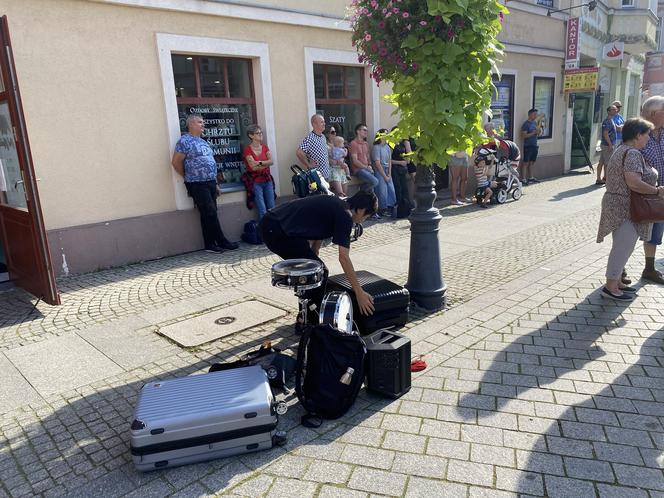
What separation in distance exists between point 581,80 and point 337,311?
1530 cm

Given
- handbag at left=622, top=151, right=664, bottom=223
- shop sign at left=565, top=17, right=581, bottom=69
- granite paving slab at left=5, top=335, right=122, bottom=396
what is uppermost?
shop sign at left=565, top=17, right=581, bottom=69

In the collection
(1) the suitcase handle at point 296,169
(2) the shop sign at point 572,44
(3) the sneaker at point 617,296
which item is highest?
(2) the shop sign at point 572,44

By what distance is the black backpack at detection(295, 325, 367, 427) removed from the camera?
10.9 ft

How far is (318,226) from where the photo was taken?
4.21 meters

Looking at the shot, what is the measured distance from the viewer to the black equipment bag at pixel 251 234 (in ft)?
27.2

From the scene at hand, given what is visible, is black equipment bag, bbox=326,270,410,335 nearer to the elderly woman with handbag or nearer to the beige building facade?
the elderly woman with handbag

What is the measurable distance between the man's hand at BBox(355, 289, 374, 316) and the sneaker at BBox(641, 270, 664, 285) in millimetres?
3695

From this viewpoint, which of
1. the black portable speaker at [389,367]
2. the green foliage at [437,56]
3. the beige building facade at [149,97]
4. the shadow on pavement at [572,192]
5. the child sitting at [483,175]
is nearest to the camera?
the black portable speaker at [389,367]

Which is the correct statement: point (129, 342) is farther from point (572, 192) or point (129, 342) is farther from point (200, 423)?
point (572, 192)

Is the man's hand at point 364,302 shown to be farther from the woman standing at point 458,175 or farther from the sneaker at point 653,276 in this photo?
the woman standing at point 458,175

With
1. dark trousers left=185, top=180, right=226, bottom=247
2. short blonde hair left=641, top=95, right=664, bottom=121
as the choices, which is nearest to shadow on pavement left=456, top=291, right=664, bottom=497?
short blonde hair left=641, top=95, right=664, bottom=121

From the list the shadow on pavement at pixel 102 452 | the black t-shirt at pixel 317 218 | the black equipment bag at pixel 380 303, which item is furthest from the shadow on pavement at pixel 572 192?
the shadow on pavement at pixel 102 452

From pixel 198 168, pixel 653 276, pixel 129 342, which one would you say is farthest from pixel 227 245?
pixel 653 276

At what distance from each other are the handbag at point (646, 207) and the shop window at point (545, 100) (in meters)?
11.6
